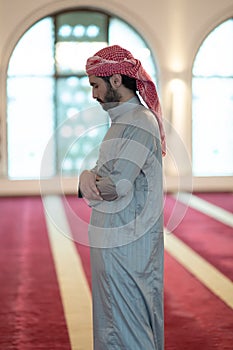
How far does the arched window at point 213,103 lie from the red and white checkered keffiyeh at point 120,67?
43.2ft

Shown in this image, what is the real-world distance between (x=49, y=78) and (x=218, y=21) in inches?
154

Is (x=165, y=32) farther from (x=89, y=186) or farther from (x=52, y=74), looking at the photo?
(x=89, y=186)

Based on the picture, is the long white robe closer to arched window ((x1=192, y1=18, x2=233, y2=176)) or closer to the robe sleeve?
the robe sleeve

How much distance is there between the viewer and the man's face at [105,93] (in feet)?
11.1

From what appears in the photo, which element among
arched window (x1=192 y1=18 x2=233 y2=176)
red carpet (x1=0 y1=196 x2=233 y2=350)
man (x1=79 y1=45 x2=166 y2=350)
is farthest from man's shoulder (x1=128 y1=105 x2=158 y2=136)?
arched window (x1=192 y1=18 x2=233 y2=176)

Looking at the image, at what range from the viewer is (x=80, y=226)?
3.67 meters

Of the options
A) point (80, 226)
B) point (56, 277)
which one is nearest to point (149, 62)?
point (56, 277)

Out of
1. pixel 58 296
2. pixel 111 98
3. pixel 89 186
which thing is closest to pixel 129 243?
pixel 89 186

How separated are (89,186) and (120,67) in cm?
57

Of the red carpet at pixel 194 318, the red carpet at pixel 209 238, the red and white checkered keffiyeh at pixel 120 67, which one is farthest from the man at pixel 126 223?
the red carpet at pixel 209 238

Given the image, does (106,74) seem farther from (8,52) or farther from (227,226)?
(8,52)

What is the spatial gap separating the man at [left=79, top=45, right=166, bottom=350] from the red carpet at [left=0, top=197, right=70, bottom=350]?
5.45 ft

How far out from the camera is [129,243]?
3.40m

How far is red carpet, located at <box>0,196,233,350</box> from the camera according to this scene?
509cm
